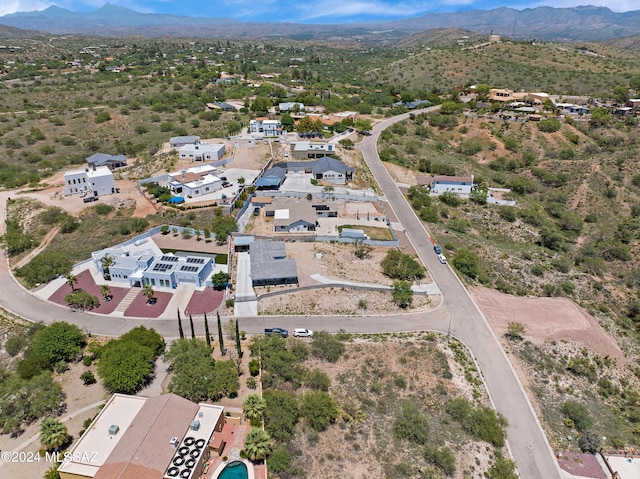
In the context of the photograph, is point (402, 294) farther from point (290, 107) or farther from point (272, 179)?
point (290, 107)

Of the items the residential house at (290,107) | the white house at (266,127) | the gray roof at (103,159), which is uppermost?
the residential house at (290,107)

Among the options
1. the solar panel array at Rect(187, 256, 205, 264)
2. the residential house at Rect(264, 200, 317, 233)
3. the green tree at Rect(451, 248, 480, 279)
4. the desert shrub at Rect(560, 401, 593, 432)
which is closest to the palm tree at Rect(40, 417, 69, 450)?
the solar panel array at Rect(187, 256, 205, 264)

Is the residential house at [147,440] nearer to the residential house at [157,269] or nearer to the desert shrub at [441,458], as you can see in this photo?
the desert shrub at [441,458]

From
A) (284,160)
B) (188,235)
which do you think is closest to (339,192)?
(284,160)

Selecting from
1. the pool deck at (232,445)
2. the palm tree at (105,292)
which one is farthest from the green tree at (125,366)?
the palm tree at (105,292)

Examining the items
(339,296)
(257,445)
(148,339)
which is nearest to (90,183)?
(148,339)

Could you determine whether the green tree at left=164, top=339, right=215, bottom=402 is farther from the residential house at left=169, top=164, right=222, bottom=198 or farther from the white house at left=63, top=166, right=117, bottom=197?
the white house at left=63, top=166, right=117, bottom=197

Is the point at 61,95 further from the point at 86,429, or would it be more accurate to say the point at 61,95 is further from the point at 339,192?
the point at 86,429
